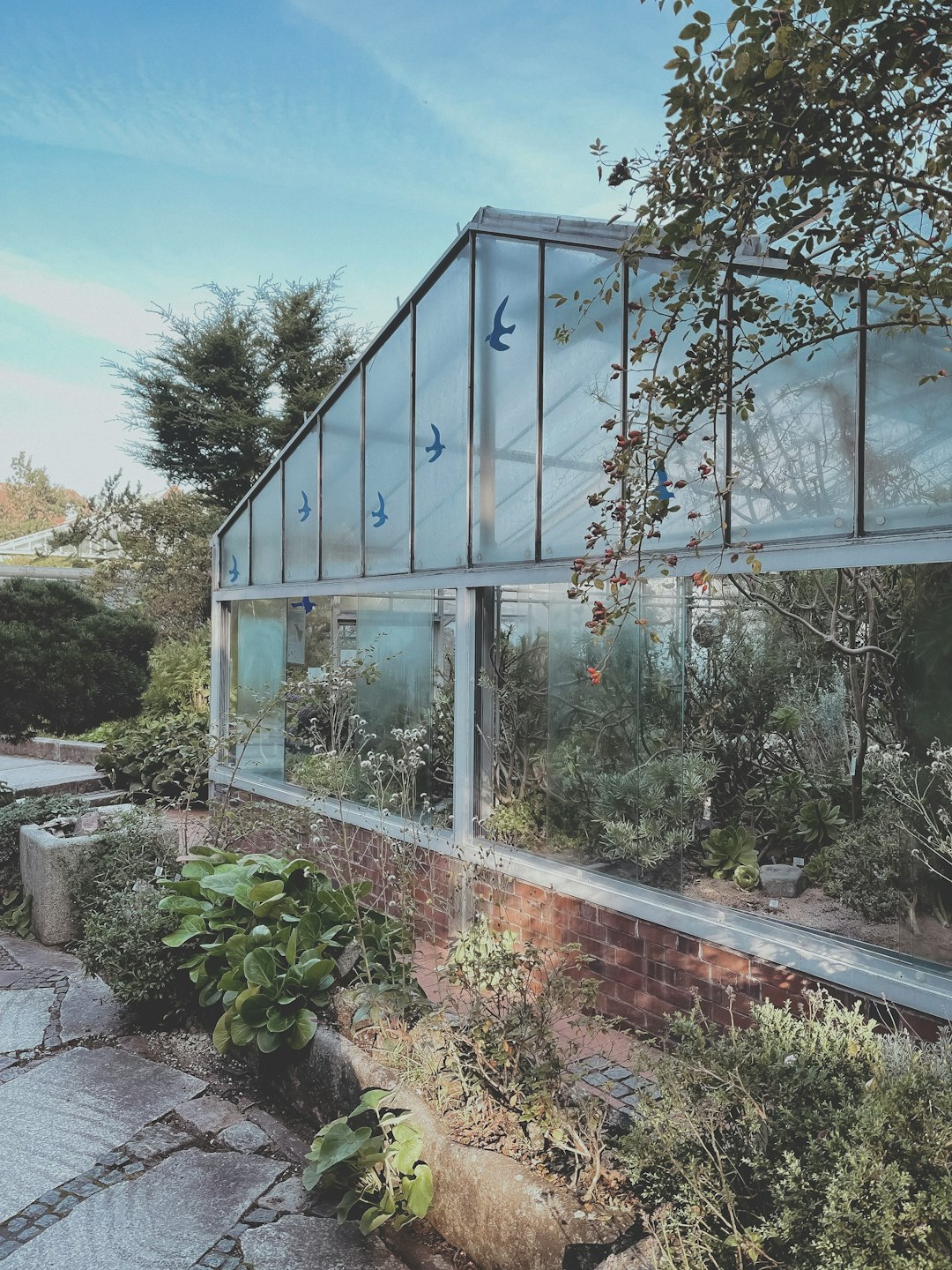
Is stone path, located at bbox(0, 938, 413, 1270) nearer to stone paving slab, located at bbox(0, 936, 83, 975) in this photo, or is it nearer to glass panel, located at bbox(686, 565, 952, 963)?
stone paving slab, located at bbox(0, 936, 83, 975)

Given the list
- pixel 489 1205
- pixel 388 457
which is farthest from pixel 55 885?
pixel 489 1205

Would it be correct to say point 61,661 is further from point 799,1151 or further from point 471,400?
point 799,1151

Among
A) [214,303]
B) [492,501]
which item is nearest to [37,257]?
[214,303]

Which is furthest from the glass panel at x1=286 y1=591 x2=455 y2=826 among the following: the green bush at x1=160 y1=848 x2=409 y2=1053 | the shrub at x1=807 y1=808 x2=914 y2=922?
the shrub at x1=807 y1=808 x2=914 y2=922

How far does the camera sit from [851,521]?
3.23 m

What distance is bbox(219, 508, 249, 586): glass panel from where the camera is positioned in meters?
7.89

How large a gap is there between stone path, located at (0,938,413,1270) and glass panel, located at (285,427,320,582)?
3705 millimetres

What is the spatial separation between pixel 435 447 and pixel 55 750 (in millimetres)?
9004

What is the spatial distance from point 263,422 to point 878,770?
15.1 m

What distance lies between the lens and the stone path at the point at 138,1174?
2.50 m

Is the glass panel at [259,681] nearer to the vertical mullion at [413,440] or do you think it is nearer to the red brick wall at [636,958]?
the vertical mullion at [413,440]

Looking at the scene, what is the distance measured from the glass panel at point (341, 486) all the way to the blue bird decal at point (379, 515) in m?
0.22

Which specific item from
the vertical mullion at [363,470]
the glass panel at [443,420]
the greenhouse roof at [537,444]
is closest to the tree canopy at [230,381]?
the greenhouse roof at [537,444]

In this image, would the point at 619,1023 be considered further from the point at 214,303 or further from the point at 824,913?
the point at 214,303
